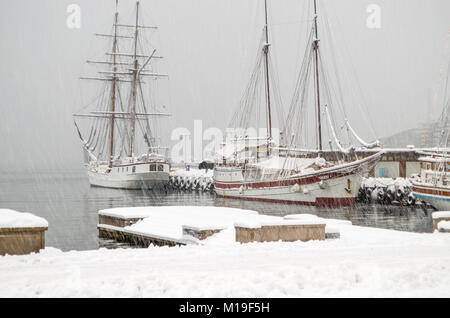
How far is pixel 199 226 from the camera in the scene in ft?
54.6

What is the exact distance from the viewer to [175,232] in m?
19.3

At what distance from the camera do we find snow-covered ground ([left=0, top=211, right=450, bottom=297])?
304 inches

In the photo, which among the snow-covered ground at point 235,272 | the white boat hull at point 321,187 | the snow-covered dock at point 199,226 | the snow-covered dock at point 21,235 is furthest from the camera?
the white boat hull at point 321,187

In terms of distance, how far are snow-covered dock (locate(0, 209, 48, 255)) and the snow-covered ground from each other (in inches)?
16.6

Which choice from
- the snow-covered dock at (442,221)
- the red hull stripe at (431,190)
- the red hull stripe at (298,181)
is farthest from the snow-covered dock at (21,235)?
the red hull stripe at (298,181)

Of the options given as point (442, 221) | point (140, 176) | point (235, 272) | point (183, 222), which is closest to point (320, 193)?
point (183, 222)

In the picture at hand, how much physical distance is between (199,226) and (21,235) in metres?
6.30

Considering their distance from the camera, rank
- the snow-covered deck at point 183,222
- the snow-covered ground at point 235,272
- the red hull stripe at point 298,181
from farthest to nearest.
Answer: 1. the red hull stripe at point 298,181
2. the snow-covered deck at point 183,222
3. the snow-covered ground at point 235,272

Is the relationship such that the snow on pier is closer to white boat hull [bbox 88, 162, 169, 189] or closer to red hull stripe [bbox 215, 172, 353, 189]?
red hull stripe [bbox 215, 172, 353, 189]

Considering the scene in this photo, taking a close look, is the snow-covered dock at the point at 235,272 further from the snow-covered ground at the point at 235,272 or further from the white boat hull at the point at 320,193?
the white boat hull at the point at 320,193

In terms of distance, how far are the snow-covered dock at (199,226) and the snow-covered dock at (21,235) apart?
554 centimetres

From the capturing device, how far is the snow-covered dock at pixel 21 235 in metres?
11.7

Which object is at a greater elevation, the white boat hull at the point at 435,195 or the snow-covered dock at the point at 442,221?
the snow-covered dock at the point at 442,221
